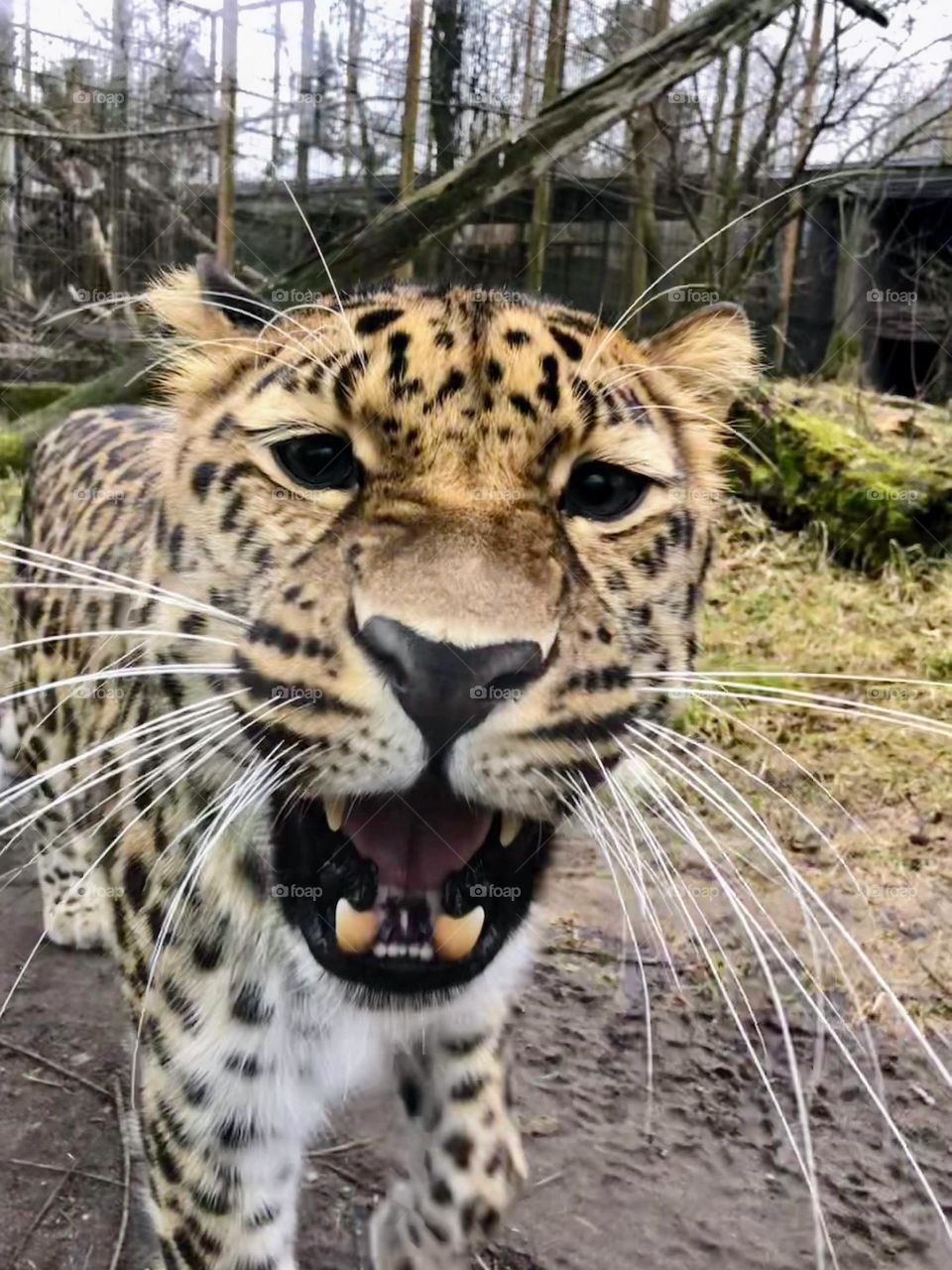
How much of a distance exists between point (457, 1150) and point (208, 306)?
1189 mm

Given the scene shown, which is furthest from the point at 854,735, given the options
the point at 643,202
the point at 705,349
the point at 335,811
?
the point at 335,811

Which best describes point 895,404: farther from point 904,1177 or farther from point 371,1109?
point 371,1109

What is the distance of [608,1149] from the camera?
5.53ft

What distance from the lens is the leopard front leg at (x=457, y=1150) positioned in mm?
1432

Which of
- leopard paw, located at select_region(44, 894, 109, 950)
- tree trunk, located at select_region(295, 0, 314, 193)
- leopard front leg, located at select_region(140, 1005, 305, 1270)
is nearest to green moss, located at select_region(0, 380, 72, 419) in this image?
tree trunk, located at select_region(295, 0, 314, 193)

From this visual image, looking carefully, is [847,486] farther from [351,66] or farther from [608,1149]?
[608,1149]

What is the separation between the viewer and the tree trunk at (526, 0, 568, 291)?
6.07 ft

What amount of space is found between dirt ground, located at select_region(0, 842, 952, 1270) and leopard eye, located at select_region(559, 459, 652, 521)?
52cm

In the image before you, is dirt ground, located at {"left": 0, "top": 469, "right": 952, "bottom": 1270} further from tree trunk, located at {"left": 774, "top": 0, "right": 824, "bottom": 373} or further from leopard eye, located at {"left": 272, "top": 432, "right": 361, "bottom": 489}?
tree trunk, located at {"left": 774, "top": 0, "right": 824, "bottom": 373}

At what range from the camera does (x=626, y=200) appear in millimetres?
1913

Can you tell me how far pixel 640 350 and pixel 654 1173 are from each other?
1.26 m

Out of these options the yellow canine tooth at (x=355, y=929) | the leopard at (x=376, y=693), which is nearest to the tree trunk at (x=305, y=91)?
the leopard at (x=376, y=693)

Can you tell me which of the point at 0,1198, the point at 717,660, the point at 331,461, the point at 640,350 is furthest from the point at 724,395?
the point at 0,1198

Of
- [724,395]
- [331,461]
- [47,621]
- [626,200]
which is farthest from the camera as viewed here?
[47,621]
